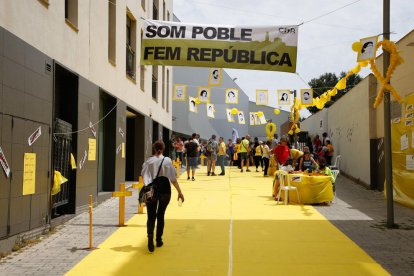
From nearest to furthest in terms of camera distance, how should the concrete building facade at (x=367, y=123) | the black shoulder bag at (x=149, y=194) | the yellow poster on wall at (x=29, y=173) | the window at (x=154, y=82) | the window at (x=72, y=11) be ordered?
the black shoulder bag at (x=149, y=194)
the yellow poster on wall at (x=29, y=173)
the window at (x=72, y=11)
the concrete building facade at (x=367, y=123)
the window at (x=154, y=82)

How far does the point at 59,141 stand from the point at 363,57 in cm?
669

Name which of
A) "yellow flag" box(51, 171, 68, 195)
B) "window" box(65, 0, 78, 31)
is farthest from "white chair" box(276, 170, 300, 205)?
"window" box(65, 0, 78, 31)

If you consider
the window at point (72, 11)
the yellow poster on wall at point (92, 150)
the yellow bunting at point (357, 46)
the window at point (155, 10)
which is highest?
the window at point (155, 10)

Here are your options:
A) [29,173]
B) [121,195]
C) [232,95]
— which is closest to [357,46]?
[121,195]

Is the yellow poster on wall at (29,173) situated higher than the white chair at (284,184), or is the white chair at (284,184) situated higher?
the yellow poster on wall at (29,173)

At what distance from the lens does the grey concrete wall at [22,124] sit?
681cm

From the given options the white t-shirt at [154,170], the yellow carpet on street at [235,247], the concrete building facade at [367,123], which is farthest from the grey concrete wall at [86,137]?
the concrete building facade at [367,123]

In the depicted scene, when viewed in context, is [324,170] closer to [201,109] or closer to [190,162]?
[190,162]

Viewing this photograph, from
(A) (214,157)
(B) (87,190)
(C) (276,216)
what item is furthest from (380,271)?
(A) (214,157)

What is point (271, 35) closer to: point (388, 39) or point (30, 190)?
point (388, 39)

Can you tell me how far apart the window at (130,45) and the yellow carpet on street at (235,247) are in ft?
21.1

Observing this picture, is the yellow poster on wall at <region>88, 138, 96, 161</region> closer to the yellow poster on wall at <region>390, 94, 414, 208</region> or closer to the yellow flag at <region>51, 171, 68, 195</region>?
the yellow flag at <region>51, 171, 68, 195</region>

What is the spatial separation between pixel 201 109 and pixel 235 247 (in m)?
35.2

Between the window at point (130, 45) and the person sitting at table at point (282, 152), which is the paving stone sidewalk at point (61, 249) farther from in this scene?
the window at point (130, 45)
